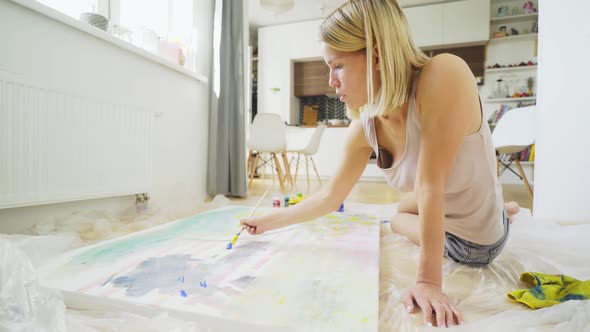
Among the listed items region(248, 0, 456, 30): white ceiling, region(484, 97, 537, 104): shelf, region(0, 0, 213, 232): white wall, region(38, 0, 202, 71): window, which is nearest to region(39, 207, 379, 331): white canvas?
region(0, 0, 213, 232): white wall

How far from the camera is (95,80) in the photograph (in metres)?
1.55

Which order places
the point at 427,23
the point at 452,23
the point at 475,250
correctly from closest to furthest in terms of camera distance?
the point at 475,250
the point at 452,23
the point at 427,23

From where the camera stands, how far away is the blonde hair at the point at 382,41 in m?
0.65

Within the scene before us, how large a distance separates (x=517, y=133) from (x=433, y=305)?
2542 mm

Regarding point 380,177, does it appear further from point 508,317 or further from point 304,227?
point 508,317

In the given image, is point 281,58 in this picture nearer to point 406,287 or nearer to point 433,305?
point 406,287

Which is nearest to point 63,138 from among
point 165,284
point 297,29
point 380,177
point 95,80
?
point 95,80

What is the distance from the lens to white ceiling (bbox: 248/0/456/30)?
4.52 m

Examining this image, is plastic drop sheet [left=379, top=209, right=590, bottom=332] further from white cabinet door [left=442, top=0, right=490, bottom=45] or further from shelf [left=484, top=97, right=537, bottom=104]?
white cabinet door [left=442, top=0, right=490, bottom=45]

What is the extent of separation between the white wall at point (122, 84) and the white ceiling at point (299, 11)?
2421 millimetres

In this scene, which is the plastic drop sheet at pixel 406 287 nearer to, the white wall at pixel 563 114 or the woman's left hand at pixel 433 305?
the woman's left hand at pixel 433 305

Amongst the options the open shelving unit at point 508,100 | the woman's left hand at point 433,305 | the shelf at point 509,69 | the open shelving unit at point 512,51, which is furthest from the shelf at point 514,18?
the woman's left hand at point 433,305

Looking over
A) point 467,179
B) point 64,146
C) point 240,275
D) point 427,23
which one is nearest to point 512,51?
point 427,23

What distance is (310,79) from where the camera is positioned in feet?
17.4
